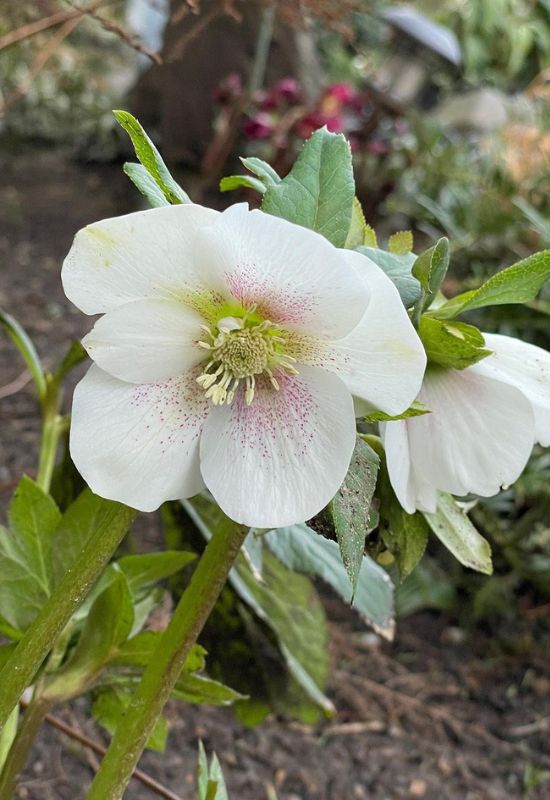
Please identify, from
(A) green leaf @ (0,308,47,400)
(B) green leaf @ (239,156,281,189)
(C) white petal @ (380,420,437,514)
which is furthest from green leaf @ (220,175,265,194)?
(A) green leaf @ (0,308,47,400)

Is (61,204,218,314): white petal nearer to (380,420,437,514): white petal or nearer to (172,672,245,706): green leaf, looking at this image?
(380,420,437,514): white petal

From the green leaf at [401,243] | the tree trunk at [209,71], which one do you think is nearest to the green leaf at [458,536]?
the green leaf at [401,243]

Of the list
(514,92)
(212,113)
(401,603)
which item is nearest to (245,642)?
(401,603)

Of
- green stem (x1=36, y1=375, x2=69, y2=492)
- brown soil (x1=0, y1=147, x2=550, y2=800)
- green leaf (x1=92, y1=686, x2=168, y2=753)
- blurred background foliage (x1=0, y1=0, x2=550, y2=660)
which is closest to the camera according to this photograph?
green leaf (x1=92, y1=686, x2=168, y2=753)

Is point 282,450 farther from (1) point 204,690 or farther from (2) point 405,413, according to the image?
(1) point 204,690

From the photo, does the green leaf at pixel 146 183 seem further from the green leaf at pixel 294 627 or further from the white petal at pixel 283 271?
the green leaf at pixel 294 627
